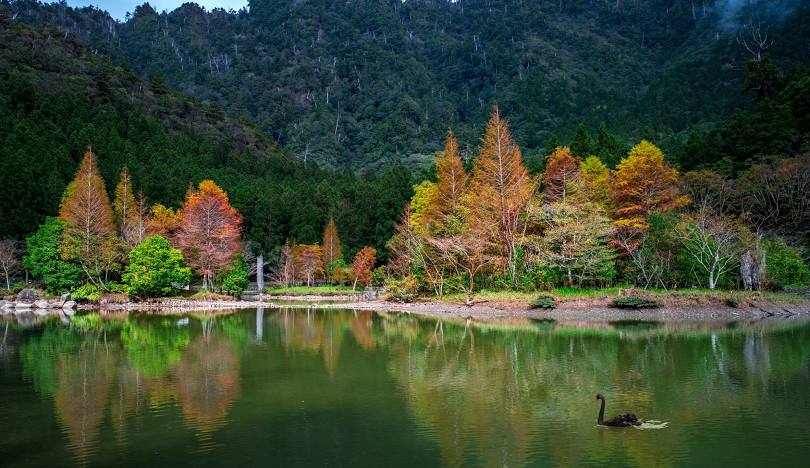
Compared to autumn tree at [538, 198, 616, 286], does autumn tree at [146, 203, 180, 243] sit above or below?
above

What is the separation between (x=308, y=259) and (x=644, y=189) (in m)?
31.8

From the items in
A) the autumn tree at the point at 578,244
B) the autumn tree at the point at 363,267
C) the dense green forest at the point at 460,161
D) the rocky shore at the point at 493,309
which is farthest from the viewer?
the autumn tree at the point at 363,267

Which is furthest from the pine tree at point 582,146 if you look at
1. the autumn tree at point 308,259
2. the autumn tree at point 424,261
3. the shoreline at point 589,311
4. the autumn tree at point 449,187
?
the autumn tree at point 308,259

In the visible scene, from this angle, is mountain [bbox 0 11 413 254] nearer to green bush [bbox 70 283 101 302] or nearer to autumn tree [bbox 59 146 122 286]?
autumn tree [bbox 59 146 122 286]

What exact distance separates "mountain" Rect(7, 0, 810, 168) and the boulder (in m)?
78.4

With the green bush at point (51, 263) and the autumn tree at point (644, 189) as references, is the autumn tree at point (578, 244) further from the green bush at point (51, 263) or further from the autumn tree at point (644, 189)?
the green bush at point (51, 263)

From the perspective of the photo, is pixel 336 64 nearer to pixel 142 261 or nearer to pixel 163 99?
pixel 163 99

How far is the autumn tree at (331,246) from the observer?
2229 inches

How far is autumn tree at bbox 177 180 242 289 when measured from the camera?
42469mm

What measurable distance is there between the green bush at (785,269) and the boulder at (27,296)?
4571cm

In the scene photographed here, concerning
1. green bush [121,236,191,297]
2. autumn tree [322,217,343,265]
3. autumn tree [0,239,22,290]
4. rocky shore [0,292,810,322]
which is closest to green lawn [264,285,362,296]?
autumn tree [322,217,343,265]

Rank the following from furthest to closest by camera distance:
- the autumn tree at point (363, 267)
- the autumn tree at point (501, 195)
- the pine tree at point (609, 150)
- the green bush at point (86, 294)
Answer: the autumn tree at point (363, 267)
the pine tree at point (609, 150)
the green bush at point (86, 294)
the autumn tree at point (501, 195)

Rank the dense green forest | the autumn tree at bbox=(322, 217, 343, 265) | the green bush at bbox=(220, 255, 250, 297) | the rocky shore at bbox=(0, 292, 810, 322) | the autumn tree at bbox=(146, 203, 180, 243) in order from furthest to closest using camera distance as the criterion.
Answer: the autumn tree at bbox=(322, 217, 343, 265) < the autumn tree at bbox=(146, 203, 180, 243) < the green bush at bbox=(220, 255, 250, 297) < the dense green forest < the rocky shore at bbox=(0, 292, 810, 322)

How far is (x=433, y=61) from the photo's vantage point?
171 m
